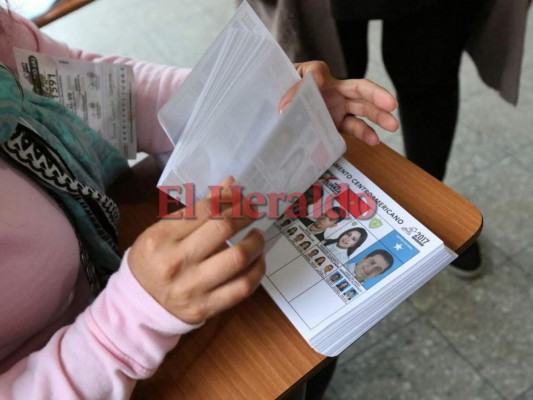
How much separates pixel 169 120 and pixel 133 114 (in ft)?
0.47

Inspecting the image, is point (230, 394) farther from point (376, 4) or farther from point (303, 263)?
point (376, 4)

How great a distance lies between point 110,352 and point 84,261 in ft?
0.47

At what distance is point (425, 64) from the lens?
939 mm

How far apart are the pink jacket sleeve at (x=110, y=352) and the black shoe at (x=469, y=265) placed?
2.76ft

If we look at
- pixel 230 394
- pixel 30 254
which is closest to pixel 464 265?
pixel 230 394

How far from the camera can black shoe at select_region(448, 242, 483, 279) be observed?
3.68ft

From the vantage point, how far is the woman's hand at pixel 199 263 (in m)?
0.41

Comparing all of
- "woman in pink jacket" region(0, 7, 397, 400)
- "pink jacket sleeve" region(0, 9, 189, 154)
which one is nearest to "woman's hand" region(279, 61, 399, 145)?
"woman in pink jacket" region(0, 7, 397, 400)

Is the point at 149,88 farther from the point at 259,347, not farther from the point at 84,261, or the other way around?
the point at 259,347

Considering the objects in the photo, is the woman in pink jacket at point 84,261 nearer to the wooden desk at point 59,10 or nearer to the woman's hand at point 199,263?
the woman's hand at point 199,263

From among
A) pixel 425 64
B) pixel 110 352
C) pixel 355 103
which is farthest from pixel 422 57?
pixel 110 352

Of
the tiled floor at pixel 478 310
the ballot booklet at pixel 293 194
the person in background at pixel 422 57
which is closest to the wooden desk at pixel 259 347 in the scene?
the ballot booklet at pixel 293 194

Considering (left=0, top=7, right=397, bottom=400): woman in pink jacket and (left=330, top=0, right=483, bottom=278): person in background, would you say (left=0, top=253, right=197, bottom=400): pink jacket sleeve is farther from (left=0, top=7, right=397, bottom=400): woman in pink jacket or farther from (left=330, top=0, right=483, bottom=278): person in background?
(left=330, top=0, right=483, bottom=278): person in background

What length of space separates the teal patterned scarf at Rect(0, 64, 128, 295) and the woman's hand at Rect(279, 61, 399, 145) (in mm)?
260
